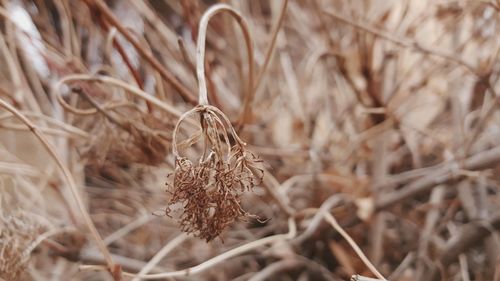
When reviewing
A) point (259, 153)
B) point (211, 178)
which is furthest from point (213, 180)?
point (259, 153)

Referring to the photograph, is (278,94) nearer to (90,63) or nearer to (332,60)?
(332,60)

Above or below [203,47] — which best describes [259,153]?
above

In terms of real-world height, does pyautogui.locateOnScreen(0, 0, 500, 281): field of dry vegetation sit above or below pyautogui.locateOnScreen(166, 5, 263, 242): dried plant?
above

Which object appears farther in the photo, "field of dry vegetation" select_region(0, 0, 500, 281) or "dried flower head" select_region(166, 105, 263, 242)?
"field of dry vegetation" select_region(0, 0, 500, 281)

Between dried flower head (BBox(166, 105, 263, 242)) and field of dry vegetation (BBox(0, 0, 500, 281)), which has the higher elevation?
field of dry vegetation (BBox(0, 0, 500, 281))

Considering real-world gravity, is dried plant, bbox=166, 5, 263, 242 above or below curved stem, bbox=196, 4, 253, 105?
below

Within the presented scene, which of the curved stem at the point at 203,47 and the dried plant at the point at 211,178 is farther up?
the curved stem at the point at 203,47

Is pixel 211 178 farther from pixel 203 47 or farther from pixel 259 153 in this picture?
pixel 259 153

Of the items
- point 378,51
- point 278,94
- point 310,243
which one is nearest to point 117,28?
point 310,243
